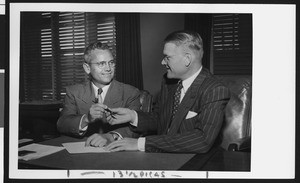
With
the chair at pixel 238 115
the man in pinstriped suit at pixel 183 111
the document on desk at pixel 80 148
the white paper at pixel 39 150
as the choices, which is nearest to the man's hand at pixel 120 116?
the man in pinstriped suit at pixel 183 111

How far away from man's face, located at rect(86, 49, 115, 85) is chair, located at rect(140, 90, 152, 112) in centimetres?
14

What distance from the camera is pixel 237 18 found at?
1.28 meters

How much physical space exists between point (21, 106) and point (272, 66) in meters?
0.98

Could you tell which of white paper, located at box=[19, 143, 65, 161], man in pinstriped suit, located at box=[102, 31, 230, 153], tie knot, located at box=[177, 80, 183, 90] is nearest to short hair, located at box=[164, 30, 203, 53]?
man in pinstriped suit, located at box=[102, 31, 230, 153]

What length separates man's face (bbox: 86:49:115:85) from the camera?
129cm

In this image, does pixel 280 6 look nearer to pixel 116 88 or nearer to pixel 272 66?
pixel 272 66

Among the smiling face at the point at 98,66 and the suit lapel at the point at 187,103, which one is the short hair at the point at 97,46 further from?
the suit lapel at the point at 187,103

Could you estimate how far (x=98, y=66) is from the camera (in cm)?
130

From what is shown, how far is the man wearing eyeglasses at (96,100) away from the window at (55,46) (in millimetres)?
33

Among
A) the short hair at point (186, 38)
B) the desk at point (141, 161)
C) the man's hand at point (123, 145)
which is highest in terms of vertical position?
the short hair at point (186, 38)

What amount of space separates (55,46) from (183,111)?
1.83ft

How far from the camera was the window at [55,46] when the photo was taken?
1.29 m

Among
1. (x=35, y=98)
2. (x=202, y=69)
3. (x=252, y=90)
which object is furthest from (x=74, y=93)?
(x=252, y=90)

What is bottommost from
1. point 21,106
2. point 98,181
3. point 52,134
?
A: point 98,181
